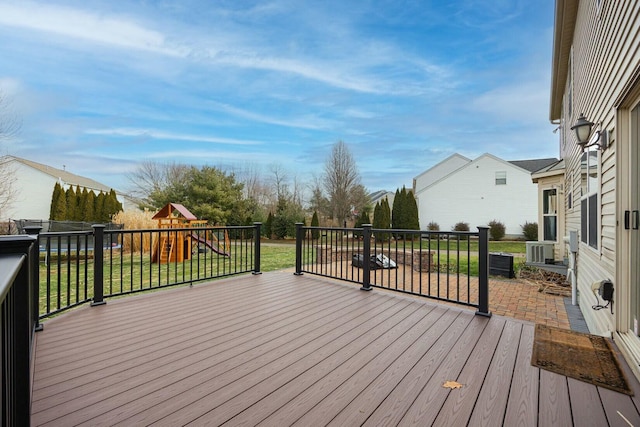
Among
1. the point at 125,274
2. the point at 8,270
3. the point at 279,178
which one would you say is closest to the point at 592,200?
the point at 8,270

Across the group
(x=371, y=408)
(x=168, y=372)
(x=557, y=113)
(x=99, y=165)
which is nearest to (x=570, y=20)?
(x=557, y=113)

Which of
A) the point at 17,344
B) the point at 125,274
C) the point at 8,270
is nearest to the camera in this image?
the point at 8,270

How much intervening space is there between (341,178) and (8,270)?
18009 millimetres

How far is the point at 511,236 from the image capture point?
16984mm

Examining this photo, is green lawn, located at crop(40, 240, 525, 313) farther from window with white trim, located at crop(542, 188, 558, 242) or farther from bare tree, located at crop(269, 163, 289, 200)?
bare tree, located at crop(269, 163, 289, 200)

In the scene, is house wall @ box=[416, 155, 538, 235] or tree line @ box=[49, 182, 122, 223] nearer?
tree line @ box=[49, 182, 122, 223]

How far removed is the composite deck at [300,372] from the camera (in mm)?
1557

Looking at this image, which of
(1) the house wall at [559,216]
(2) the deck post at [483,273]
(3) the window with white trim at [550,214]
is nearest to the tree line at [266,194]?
(3) the window with white trim at [550,214]

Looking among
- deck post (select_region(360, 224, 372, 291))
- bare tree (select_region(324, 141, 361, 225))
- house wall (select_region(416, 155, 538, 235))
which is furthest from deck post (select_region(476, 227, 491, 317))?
house wall (select_region(416, 155, 538, 235))

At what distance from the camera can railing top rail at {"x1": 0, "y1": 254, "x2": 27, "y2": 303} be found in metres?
0.64

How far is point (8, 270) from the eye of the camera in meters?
0.80

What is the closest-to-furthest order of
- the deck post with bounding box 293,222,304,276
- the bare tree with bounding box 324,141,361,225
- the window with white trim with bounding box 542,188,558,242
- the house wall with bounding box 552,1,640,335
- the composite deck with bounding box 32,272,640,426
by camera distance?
1. the composite deck with bounding box 32,272,640,426
2. the house wall with bounding box 552,1,640,335
3. the deck post with bounding box 293,222,304,276
4. the window with white trim with bounding box 542,188,558,242
5. the bare tree with bounding box 324,141,361,225

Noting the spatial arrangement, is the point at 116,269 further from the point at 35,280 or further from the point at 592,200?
the point at 592,200

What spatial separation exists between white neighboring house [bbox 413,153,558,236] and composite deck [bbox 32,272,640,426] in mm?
16441
